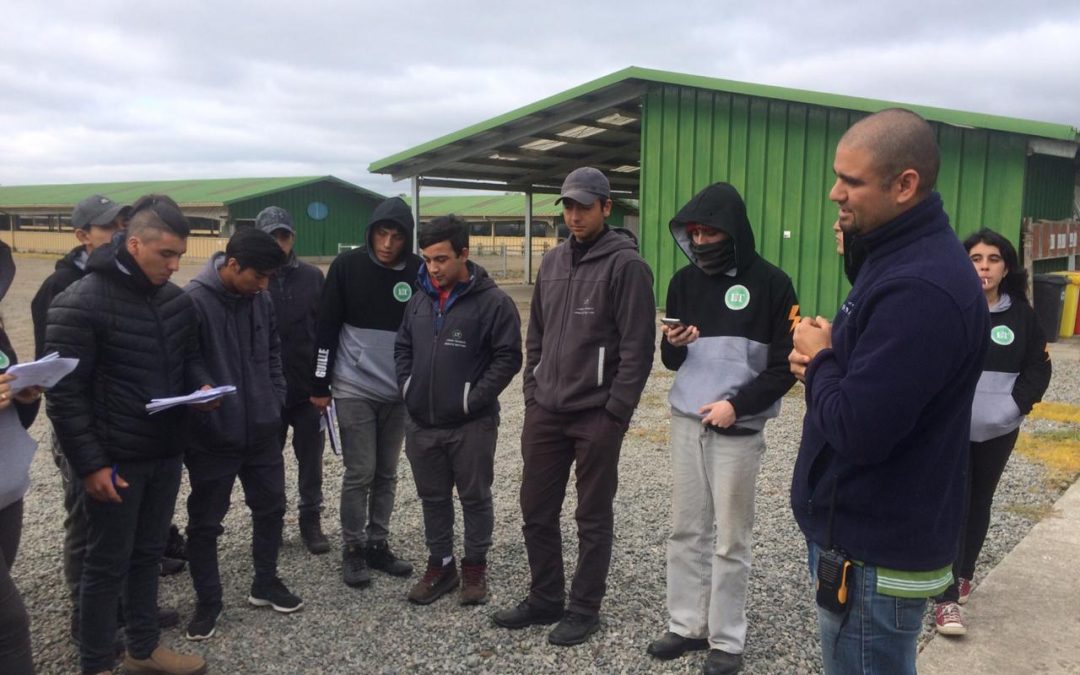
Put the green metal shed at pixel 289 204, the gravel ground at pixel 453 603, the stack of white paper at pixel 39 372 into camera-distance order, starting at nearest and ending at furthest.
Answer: the stack of white paper at pixel 39 372 → the gravel ground at pixel 453 603 → the green metal shed at pixel 289 204

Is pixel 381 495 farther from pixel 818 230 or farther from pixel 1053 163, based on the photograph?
pixel 1053 163

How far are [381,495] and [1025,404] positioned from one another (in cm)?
319

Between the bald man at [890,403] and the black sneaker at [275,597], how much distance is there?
269 centimetres

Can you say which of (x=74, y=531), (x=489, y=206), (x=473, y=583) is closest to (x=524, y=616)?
(x=473, y=583)

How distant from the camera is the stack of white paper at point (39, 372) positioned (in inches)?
94.1

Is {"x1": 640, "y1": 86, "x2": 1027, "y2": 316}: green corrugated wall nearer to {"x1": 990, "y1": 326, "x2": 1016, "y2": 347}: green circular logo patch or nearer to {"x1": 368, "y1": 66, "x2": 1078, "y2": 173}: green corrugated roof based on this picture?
{"x1": 368, "y1": 66, "x2": 1078, "y2": 173}: green corrugated roof

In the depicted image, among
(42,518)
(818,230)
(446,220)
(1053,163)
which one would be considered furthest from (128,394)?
(1053,163)

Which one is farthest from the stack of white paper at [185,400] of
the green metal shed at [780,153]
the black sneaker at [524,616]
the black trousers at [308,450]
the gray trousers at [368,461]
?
the green metal shed at [780,153]

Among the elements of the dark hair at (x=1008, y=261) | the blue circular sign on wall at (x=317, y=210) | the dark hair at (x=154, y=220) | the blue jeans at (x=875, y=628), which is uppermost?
the blue circular sign on wall at (x=317, y=210)

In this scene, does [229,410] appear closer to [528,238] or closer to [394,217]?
[394,217]

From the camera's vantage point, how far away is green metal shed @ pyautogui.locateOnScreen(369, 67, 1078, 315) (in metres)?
10.9

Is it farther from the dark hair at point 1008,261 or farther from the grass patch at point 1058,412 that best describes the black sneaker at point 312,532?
the grass patch at point 1058,412

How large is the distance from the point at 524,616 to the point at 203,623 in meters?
1.45

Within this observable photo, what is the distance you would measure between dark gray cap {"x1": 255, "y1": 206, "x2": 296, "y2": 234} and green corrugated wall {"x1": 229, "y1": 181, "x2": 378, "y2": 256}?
30.4m
